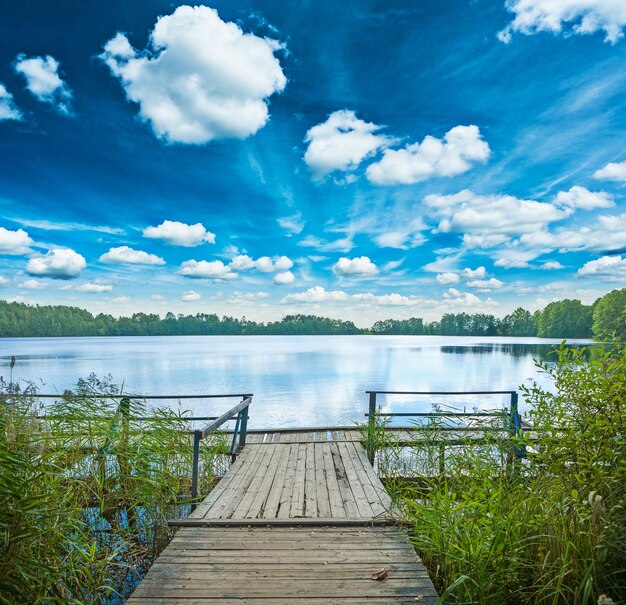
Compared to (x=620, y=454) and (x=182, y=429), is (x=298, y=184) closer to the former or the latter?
(x=182, y=429)

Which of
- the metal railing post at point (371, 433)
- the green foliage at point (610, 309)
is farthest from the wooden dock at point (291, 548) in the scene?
the green foliage at point (610, 309)

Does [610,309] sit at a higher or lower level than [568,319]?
higher

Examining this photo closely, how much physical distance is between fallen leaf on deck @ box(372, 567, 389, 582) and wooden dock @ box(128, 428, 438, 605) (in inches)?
0.7

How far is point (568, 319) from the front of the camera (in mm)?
85438

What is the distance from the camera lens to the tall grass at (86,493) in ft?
8.39

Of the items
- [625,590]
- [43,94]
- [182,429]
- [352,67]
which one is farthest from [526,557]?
[43,94]

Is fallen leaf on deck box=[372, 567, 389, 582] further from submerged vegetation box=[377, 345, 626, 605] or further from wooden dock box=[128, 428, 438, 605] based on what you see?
submerged vegetation box=[377, 345, 626, 605]

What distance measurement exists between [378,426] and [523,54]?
16523mm

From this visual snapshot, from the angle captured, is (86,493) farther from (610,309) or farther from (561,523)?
(610,309)

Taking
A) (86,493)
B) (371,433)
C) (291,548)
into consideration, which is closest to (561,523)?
(291,548)

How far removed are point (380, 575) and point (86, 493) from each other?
3.56 m

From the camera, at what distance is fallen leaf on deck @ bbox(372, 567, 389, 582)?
2.94m

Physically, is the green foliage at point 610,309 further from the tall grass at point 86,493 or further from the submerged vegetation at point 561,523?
the tall grass at point 86,493

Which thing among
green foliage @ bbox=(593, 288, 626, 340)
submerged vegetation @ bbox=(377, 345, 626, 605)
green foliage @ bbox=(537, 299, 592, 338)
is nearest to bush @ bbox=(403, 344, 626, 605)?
submerged vegetation @ bbox=(377, 345, 626, 605)
